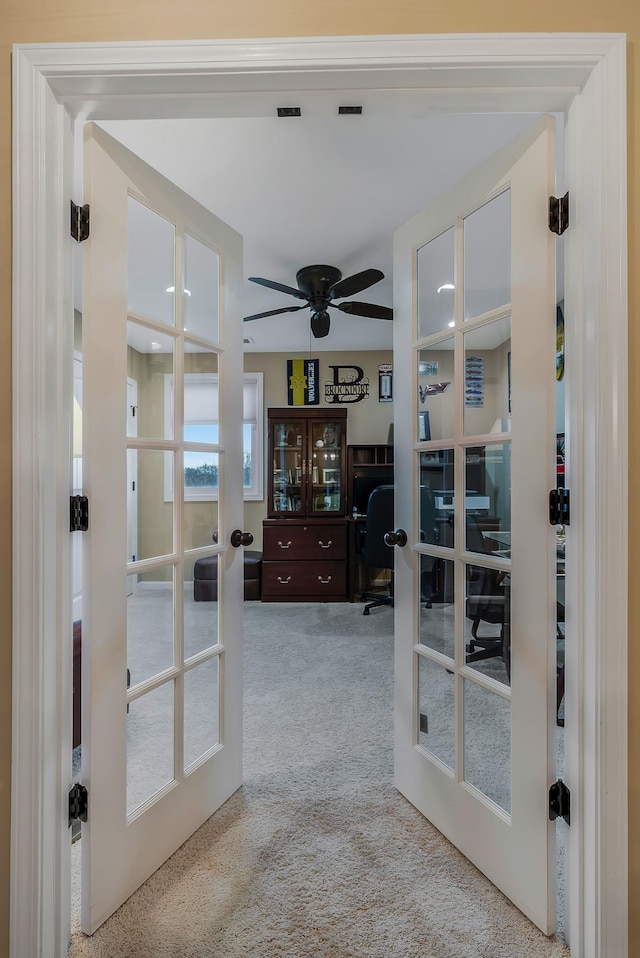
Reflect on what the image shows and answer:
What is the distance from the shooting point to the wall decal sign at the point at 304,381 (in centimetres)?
506

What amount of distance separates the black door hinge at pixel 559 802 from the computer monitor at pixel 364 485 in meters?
3.69

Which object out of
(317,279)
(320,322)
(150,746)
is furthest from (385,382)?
(150,746)

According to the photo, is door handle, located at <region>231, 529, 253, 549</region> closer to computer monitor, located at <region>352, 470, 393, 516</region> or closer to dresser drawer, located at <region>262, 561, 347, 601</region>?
dresser drawer, located at <region>262, 561, 347, 601</region>

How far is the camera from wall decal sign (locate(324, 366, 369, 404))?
207 inches

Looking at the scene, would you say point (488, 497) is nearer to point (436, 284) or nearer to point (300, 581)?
point (436, 284)

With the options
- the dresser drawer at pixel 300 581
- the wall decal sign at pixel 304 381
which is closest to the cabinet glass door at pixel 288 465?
the wall decal sign at pixel 304 381

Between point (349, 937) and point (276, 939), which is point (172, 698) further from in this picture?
point (349, 937)

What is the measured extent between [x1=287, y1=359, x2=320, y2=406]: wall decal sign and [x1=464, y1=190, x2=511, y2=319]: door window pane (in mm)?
3652

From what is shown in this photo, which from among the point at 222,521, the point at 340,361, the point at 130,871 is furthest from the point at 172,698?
the point at 340,361

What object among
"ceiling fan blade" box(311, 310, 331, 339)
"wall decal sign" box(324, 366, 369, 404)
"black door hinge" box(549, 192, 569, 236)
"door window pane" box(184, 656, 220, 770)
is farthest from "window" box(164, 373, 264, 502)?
"wall decal sign" box(324, 366, 369, 404)

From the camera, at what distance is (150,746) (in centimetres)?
142

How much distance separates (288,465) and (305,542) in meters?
0.78

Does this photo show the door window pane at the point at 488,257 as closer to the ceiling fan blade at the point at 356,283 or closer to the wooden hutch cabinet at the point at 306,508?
the ceiling fan blade at the point at 356,283

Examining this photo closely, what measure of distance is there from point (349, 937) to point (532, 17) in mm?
2111
